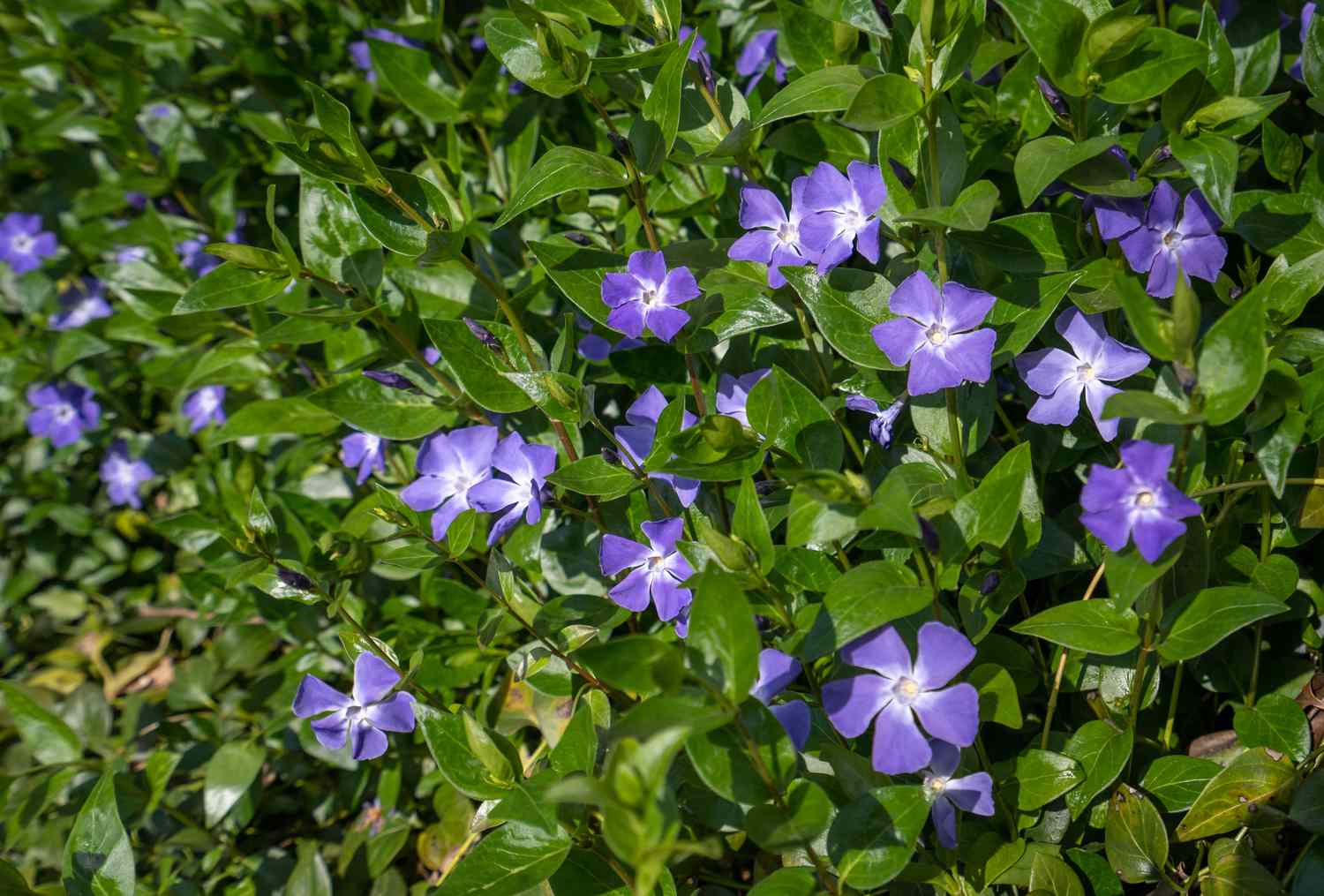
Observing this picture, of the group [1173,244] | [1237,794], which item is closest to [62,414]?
[1173,244]

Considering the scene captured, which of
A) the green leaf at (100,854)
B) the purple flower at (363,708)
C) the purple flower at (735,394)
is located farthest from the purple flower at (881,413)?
the green leaf at (100,854)

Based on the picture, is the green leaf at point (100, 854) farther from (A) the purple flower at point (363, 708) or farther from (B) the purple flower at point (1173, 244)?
(B) the purple flower at point (1173, 244)

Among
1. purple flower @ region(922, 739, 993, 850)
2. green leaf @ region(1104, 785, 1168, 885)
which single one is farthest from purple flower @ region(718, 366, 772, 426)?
green leaf @ region(1104, 785, 1168, 885)

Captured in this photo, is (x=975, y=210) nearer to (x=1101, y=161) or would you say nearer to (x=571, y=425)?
(x=1101, y=161)

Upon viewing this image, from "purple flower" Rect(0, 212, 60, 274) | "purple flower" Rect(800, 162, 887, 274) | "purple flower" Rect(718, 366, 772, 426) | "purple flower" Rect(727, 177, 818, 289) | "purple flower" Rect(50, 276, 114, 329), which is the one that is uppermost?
"purple flower" Rect(800, 162, 887, 274)

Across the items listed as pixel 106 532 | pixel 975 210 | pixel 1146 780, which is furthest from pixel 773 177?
pixel 106 532

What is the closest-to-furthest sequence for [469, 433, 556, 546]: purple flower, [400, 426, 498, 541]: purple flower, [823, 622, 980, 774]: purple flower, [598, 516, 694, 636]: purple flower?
[823, 622, 980, 774]: purple flower
[598, 516, 694, 636]: purple flower
[469, 433, 556, 546]: purple flower
[400, 426, 498, 541]: purple flower

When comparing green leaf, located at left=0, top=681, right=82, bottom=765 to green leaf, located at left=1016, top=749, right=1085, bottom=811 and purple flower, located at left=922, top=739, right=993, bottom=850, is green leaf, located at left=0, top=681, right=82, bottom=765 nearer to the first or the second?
purple flower, located at left=922, top=739, right=993, bottom=850

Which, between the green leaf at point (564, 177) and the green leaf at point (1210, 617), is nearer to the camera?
the green leaf at point (1210, 617)
